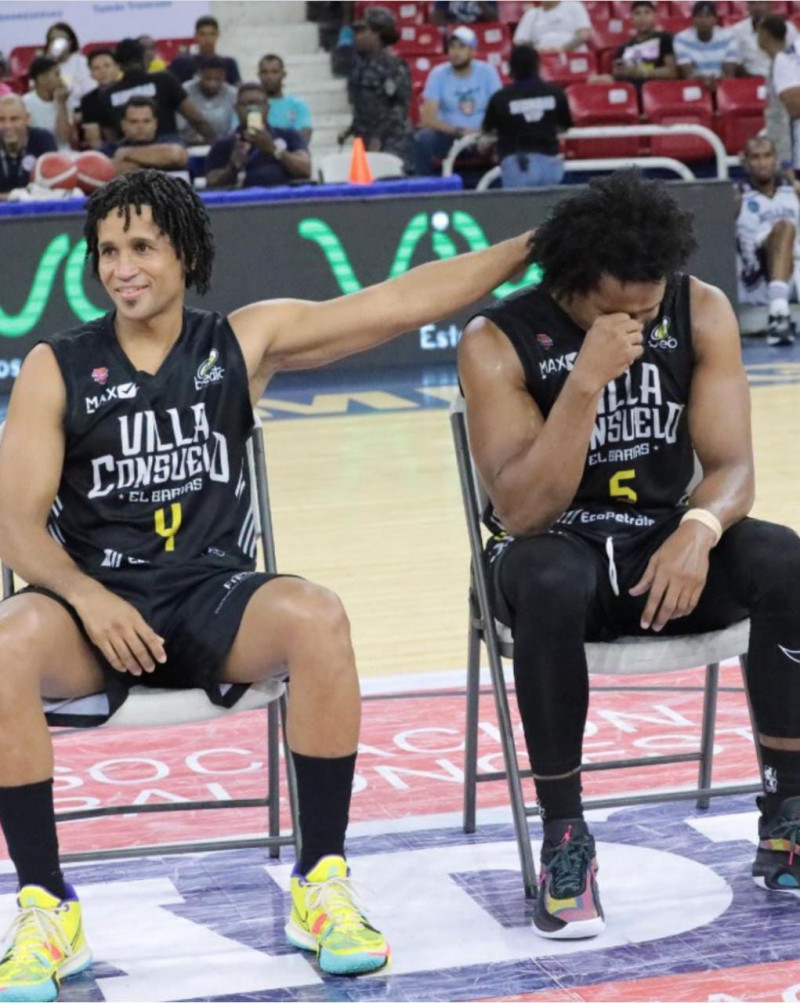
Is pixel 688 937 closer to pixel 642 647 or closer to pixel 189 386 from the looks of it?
pixel 642 647

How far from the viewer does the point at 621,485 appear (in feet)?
11.7

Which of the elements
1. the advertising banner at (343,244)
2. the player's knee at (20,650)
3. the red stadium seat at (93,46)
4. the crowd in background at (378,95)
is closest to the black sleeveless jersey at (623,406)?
the player's knee at (20,650)

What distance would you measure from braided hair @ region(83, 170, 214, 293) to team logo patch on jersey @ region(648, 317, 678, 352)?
927 millimetres

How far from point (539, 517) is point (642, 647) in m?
0.32

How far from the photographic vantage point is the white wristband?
3.36 m

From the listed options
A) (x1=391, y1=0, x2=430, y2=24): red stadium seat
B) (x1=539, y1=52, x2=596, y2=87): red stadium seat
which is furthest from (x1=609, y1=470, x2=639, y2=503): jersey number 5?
(x1=391, y1=0, x2=430, y2=24): red stadium seat

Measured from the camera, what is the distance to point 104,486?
10.8 feet

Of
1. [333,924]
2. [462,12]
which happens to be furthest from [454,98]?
[333,924]

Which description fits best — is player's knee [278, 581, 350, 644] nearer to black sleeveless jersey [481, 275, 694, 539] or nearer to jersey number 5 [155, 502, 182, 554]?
jersey number 5 [155, 502, 182, 554]

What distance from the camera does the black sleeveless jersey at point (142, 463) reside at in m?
3.29

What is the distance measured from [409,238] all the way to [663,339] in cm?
790

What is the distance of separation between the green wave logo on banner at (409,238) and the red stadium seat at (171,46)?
180 inches

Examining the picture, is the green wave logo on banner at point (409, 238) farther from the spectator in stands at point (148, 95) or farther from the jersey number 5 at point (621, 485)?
the jersey number 5 at point (621, 485)

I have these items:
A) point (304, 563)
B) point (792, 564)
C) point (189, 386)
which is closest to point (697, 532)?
point (792, 564)
